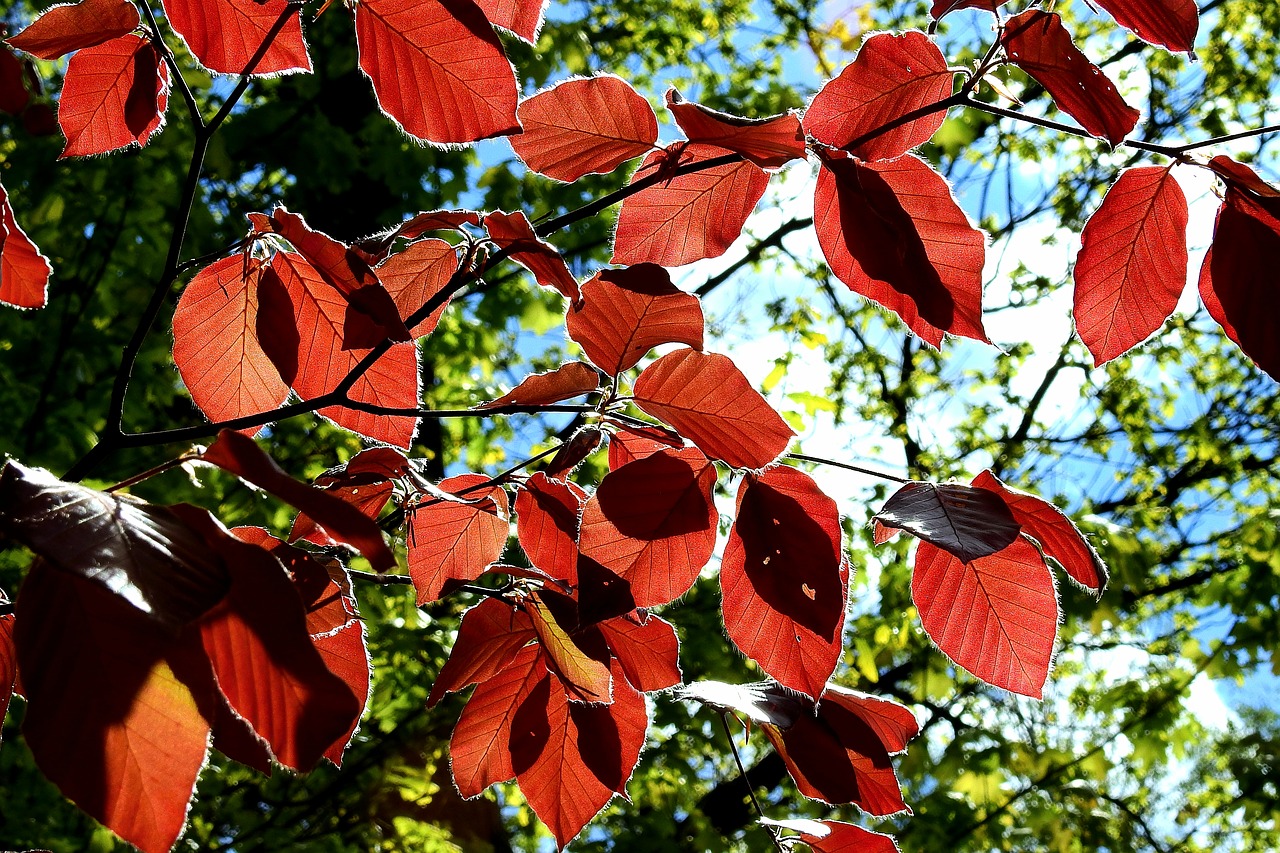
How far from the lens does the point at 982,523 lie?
19.1 inches

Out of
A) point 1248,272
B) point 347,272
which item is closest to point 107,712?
point 347,272

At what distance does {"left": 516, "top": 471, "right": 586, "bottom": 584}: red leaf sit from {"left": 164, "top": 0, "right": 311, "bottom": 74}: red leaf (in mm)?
344

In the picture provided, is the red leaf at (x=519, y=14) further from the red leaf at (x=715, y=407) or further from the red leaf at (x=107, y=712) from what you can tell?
the red leaf at (x=107, y=712)

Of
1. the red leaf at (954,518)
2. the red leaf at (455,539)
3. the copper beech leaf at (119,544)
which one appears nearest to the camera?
the copper beech leaf at (119,544)

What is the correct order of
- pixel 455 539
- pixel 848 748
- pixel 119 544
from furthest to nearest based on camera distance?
1. pixel 455 539
2. pixel 848 748
3. pixel 119 544

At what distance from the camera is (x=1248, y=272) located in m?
0.50

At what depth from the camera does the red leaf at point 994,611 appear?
559mm

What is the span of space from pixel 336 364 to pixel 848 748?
0.47 m

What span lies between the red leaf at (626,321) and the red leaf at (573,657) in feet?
0.58

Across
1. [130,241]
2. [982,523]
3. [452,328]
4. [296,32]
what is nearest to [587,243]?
[452,328]

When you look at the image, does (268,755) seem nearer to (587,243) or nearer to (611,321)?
(611,321)

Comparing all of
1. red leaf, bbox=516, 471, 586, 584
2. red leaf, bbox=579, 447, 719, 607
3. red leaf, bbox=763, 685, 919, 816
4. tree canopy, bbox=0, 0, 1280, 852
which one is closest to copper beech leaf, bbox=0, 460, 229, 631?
tree canopy, bbox=0, 0, 1280, 852

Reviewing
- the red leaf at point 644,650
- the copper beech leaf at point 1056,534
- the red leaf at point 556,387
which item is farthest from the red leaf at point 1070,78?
the red leaf at point 644,650

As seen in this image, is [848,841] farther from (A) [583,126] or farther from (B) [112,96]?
(B) [112,96]
